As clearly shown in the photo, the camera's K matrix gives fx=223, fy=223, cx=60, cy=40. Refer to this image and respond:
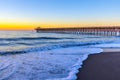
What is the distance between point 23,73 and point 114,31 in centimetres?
4682

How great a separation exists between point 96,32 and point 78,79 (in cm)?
5588

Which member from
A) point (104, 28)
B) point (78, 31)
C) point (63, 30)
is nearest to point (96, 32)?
point (104, 28)

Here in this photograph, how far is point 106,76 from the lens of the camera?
5945mm

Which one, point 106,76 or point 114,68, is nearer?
point 106,76

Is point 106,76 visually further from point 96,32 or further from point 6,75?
point 96,32

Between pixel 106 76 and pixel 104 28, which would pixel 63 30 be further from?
pixel 106 76

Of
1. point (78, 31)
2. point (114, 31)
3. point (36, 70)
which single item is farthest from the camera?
point (78, 31)

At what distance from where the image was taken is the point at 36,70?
6922 mm

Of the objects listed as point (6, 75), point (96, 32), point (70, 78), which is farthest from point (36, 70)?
point (96, 32)

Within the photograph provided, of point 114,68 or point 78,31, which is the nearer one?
point 114,68

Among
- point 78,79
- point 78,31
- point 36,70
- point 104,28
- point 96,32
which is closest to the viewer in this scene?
point 78,79

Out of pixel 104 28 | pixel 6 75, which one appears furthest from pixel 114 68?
pixel 104 28

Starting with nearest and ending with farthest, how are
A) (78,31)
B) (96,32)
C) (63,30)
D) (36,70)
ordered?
(36,70) < (96,32) < (78,31) < (63,30)

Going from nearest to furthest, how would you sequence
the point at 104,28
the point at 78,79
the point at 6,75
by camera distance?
the point at 78,79, the point at 6,75, the point at 104,28
